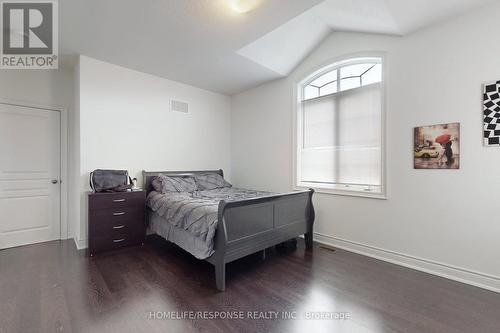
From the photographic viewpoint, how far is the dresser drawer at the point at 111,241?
296 cm

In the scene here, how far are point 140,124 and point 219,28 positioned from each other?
2.03 meters

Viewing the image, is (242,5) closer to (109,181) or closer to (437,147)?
(437,147)

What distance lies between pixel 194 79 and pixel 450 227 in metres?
4.14

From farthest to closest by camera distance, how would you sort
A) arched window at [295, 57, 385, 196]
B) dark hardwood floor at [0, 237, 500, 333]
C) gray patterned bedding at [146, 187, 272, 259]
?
arched window at [295, 57, 385, 196]
gray patterned bedding at [146, 187, 272, 259]
dark hardwood floor at [0, 237, 500, 333]

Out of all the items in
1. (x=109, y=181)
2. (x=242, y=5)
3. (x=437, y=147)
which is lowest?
(x=109, y=181)

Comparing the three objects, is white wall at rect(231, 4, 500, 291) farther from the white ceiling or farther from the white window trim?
the white ceiling

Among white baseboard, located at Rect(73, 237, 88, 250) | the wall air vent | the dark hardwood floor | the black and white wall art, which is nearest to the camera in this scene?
the dark hardwood floor

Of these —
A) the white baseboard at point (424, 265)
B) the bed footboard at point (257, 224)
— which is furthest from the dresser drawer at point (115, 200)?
the white baseboard at point (424, 265)

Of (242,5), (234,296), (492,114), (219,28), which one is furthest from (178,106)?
(492,114)

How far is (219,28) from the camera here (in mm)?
2658

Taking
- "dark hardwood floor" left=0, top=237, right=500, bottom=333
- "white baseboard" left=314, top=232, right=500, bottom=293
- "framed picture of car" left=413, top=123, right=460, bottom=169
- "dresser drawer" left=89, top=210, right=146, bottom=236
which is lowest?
"dark hardwood floor" left=0, top=237, right=500, bottom=333

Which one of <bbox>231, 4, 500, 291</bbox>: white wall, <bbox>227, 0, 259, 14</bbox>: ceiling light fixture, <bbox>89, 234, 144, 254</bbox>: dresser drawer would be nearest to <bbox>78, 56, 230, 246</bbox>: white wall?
<bbox>89, 234, 144, 254</bbox>: dresser drawer

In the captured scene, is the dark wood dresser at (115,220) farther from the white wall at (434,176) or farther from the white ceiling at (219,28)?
the white wall at (434,176)

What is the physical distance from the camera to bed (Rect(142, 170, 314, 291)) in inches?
87.3
